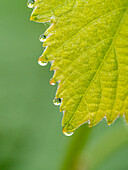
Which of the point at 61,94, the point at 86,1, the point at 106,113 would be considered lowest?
the point at 106,113

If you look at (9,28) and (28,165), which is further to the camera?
(9,28)

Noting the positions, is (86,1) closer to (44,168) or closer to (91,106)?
(91,106)

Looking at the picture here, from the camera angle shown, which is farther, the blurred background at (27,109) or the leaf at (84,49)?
the blurred background at (27,109)

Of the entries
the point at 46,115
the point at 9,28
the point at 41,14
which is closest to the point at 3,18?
the point at 9,28

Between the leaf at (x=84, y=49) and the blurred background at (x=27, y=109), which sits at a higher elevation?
the leaf at (x=84, y=49)

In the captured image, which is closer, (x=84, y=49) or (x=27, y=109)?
(x=84, y=49)
